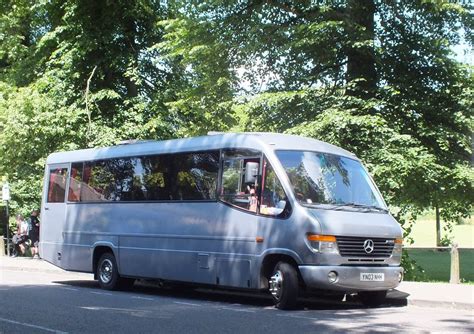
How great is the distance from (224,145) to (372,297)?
3958 mm

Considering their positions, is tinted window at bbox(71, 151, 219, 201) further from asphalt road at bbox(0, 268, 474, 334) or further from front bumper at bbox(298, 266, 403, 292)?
front bumper at bbox(298, 266, 403, 292)

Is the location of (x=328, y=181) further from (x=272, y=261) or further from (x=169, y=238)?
(x=169, y=238)

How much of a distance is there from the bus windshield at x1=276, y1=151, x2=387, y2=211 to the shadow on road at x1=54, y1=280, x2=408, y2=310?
182 centimetres

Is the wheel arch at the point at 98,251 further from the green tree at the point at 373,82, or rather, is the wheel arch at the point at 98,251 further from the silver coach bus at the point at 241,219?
the green tree at the point at 373,82

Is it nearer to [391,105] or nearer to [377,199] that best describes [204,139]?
[377,199]

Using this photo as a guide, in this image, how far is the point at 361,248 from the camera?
11.7m

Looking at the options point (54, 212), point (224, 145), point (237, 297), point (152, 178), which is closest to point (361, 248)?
point (224, 145)

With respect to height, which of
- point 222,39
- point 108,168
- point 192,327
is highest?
point 222,39

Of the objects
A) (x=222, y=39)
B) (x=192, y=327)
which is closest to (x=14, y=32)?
(x=222, y=39)

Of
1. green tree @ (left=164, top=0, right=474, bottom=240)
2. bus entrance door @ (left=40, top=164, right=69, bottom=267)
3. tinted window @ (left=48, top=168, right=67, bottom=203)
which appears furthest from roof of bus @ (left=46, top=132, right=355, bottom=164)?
green tree @ (left=164, top=0, right=474, bottom=240)

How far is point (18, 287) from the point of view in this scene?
1530 centimetres

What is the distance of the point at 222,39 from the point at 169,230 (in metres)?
7.77

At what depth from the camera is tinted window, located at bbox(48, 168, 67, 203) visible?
1750 cm

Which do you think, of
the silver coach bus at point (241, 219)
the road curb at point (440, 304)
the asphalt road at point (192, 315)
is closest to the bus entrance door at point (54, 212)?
the silver coach bus at point (241, 219)
